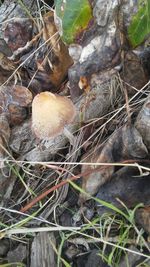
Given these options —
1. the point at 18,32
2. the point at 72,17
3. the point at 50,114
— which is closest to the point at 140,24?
the point at 72,17

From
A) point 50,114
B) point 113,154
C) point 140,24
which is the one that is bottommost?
point 113,154

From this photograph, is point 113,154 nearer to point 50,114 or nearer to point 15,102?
point 50,114

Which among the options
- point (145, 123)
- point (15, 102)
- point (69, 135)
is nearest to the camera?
point (145, 123)

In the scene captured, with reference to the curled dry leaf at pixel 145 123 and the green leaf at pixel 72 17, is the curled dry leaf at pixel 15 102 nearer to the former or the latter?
the green leaf at pixel 72 17

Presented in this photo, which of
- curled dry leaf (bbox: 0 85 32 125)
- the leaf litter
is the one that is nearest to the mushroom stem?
the leaf litter

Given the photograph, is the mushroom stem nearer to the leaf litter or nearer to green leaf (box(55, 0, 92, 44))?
the leaf litter

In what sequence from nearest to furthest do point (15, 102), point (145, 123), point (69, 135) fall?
point (145, 123), point (69, 135), point (15, 102)
